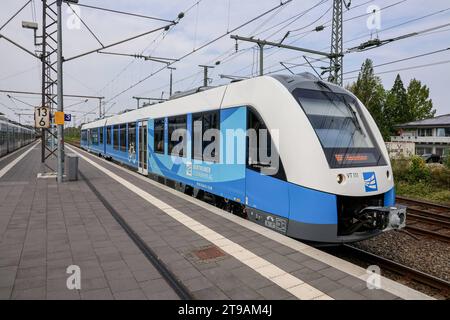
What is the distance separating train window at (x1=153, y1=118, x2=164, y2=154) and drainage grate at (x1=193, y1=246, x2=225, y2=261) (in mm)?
6684

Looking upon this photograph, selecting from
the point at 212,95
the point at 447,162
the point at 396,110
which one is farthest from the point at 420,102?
the point at 212,95

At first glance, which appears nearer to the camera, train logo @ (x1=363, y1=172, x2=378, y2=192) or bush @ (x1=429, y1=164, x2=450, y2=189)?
train logo @ (x1=363, y1=172, x2=378, y2=192)

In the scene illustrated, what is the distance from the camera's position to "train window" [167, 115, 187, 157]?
30.7ft

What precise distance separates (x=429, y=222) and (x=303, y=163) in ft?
20.2

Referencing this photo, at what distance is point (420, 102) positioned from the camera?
5634 cm

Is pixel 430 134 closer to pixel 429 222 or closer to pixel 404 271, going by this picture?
pixel 429 222

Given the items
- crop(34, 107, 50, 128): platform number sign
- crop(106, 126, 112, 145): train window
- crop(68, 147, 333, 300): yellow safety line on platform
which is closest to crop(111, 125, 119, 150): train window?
crop(106, 126, 112, 145): train window

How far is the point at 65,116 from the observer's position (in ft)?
38.2

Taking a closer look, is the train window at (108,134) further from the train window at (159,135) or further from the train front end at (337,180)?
the train front end at (337,180)

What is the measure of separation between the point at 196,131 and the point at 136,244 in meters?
4.05

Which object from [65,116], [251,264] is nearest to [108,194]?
[65,116]

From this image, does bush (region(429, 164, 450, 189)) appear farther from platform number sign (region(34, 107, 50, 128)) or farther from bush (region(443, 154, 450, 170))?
platform number sign (region(34, 107, 50, 128))

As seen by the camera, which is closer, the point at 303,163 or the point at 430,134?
the point at 303,163
